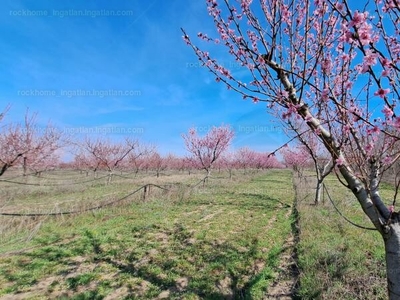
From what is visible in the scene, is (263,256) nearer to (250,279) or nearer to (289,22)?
(250,279)

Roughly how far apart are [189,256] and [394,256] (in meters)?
4.28

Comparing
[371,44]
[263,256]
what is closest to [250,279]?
[263,256]

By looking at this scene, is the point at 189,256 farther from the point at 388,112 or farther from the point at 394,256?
the point at 388,112

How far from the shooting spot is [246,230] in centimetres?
769

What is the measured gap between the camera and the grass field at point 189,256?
4160 mm

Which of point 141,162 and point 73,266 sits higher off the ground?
point 141,162

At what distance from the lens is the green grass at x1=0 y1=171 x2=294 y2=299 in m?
4.32

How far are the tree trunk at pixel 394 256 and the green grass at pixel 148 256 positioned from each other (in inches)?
85.9

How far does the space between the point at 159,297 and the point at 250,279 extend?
174 centimetres

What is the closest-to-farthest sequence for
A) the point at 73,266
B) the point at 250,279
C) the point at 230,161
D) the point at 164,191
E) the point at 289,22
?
1. the point at 289,22
2. the point at 250,279
3. the point at 73,266
4. the point at 164,191
5. the point at 230,161

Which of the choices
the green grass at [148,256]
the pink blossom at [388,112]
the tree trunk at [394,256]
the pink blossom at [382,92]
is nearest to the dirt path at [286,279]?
the green grass at [148,256]

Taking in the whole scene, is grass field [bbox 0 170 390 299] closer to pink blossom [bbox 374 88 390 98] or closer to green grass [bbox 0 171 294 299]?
green grass [bbox 0 171 294 299]

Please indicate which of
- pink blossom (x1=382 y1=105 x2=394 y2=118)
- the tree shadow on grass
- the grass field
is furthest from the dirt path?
pink blossom (x1=382 y1=105 x2=394 y2=118)

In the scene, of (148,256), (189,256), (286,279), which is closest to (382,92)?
(286,279)
